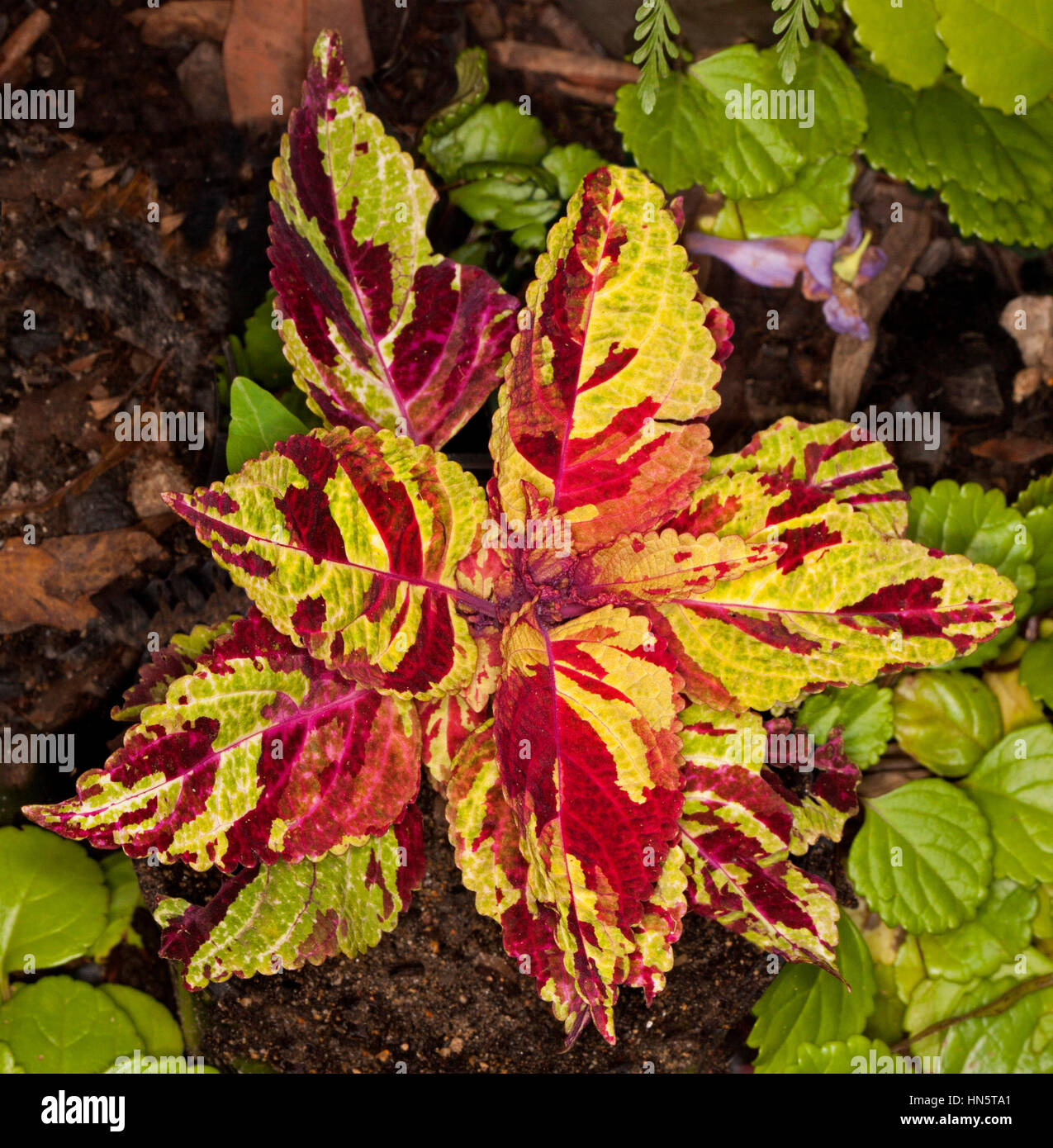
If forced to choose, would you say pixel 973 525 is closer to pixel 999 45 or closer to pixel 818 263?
pixel 818 263

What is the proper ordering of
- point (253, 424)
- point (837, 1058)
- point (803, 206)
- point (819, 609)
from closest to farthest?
point (819, 609) → point (253, 424) → point (837, 1058) → point (803, 206)

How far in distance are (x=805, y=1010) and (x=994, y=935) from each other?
0.99ft

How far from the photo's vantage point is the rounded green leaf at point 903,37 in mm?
1282

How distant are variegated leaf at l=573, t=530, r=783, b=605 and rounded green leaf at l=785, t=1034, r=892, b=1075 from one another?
29.9 inches

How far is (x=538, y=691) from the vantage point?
35.3 inches

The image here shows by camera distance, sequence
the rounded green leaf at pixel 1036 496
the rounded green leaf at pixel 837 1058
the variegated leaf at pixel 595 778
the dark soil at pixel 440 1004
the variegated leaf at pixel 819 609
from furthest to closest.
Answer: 1. the rounded green leaf at pixel 1036 496
2. the rounded green leaf at pixel 837 1058
3. the dark soil at pixel 440 1004
4. the variegated leaf at pixel 819 609
5. the variegated leaf at pixel 595 778

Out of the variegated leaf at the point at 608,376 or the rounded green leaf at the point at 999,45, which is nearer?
the variegated leaf at the point at 608,376

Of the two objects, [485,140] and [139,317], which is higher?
[485,140]

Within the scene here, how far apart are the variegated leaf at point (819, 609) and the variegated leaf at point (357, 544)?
0.24 metres

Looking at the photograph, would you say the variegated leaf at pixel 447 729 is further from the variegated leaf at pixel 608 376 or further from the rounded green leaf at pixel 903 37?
the rounded green leaf at pixel 903 37

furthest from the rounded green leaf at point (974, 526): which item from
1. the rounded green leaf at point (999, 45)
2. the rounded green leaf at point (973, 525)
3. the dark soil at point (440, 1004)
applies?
the dark soil at point (440, 1004)

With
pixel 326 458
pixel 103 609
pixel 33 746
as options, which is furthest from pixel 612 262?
pixel 33 746

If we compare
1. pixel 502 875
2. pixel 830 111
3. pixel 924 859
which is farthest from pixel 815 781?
pixel 830 111

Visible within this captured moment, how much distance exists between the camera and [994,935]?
139 cm
